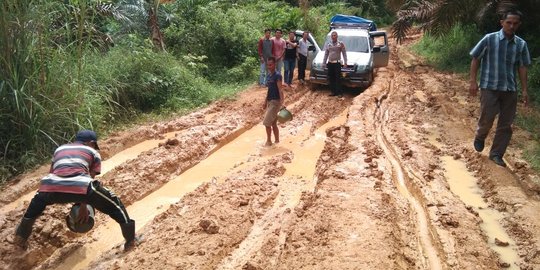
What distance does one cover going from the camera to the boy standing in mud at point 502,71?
6.09 meters

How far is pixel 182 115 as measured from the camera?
10.2m

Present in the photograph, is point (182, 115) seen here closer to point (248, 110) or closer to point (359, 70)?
point (248, 110)

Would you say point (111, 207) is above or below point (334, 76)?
above

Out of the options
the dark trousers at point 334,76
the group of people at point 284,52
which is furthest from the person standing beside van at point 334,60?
the group of people at point 284,52

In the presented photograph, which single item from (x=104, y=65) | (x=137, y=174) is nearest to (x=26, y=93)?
(x=137, y=174)

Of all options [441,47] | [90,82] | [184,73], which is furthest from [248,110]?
[441,47]

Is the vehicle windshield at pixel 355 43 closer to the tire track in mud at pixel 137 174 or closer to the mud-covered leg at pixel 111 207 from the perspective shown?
the tire track in mud at pixel 137 174

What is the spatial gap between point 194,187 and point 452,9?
10.7 m

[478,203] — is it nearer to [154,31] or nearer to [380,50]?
[380,50]

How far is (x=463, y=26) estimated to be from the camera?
18.0m

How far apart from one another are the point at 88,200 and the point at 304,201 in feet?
7.63

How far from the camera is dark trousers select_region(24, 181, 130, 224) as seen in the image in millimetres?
4301

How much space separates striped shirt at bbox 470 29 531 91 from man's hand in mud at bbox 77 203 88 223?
5.09 m

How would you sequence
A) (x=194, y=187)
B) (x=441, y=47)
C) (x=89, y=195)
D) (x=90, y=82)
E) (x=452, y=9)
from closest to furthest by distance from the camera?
(x=89, y=195) < (x=194, y=187) < (x=90, y=82) < (x=452, y=9) < (x=441, y=47)
